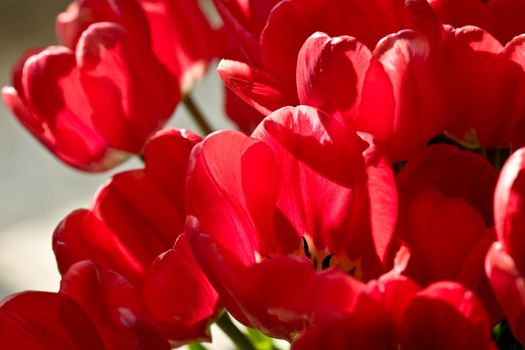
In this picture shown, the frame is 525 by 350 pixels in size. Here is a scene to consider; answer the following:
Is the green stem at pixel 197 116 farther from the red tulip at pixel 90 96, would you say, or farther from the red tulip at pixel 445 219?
the red tulip at pixel 445 219

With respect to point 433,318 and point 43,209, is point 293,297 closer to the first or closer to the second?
point 433,318

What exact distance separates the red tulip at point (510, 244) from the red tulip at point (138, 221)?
0.09m

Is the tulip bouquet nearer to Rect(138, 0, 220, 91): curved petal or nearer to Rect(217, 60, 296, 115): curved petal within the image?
Rect(217, 60, 296, 115): curved petal

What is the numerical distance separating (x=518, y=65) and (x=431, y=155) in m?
0.03

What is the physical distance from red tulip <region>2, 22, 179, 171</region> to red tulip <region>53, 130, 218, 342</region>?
0.24 ft

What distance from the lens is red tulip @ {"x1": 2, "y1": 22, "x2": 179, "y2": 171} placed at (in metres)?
0.38

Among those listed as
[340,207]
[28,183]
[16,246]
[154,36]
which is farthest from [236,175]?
[28,183]

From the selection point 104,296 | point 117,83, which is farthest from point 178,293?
point 117,83

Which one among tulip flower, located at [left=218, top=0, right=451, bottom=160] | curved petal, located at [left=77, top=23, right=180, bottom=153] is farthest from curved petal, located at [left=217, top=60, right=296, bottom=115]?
curved petal, located at [left=77, top=23, right=180, bottom=153]

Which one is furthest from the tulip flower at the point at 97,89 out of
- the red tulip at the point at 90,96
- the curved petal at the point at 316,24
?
the curved petal at the point at 316,24

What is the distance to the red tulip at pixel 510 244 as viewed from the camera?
→ 211 mm

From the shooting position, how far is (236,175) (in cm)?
26

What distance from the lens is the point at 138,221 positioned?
31cm

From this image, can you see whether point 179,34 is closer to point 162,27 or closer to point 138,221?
point 162,27
